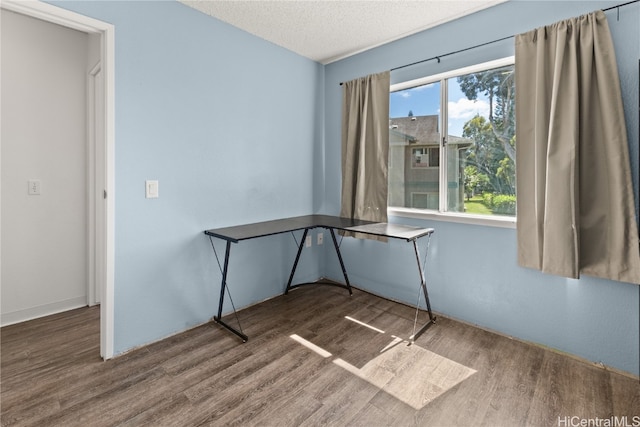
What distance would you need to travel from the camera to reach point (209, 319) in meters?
2.53

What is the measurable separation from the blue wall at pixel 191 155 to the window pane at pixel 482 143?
144 centimetres

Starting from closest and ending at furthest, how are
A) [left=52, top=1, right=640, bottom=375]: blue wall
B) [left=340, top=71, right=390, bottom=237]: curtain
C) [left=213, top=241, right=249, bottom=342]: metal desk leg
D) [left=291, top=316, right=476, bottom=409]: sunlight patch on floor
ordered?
[left=291, top=316, right=476, bottom=409]: sunlight patch on floor < [left=52, top=1, right=640, bottom=375]: blue wall < [left=213, top=241, right=249, bottom=342]: metal desk leg < [left=340, top=71, right=390, bottom=237]: curtain

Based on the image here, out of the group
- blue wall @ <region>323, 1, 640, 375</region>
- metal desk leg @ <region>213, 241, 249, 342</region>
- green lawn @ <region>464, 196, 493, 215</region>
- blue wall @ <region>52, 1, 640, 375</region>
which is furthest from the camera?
green lawn @ <region>464, 196, 493, 215</region>

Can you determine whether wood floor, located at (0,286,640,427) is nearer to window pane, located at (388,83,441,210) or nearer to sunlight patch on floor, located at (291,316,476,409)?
sunlight patch on floor, located at (291,316,476,409)

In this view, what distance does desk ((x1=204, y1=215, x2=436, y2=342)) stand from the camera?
2.26 metres

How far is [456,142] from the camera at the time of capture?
256 centimetres

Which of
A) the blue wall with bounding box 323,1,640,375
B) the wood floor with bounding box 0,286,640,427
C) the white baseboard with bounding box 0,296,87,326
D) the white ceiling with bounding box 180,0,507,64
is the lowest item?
the wood floor with bounding box 0,286,640,427

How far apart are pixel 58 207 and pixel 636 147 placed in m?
4.05

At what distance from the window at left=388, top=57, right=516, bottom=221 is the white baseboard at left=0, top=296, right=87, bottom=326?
2949 mm

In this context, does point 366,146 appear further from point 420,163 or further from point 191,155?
point 191,155

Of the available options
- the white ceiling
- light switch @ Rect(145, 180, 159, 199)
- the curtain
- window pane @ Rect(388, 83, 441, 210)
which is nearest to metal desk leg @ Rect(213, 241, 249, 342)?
light switch @ Rect(145, 180, 159, 199)

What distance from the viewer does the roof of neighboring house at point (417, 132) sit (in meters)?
2.66

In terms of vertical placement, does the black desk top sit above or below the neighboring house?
below

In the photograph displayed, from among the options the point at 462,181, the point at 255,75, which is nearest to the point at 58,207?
the point at 255,75
